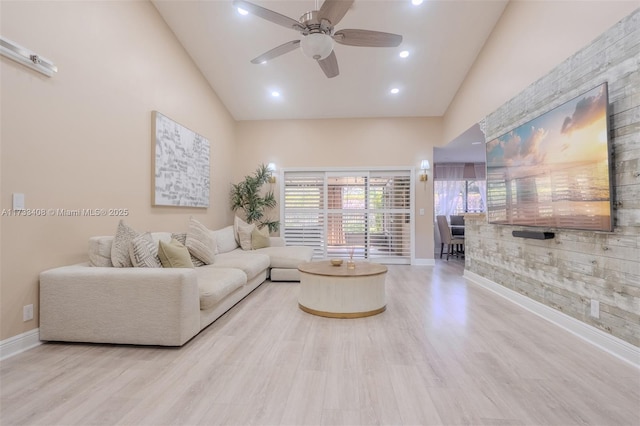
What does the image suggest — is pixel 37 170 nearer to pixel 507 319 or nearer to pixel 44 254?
pixel 44 254

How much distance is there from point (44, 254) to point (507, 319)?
427 cm

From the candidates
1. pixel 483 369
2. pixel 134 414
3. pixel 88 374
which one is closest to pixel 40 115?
pixel 88 374

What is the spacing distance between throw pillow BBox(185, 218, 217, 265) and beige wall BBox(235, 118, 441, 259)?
2945 millimetres

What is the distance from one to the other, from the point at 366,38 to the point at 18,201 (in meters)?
3.13

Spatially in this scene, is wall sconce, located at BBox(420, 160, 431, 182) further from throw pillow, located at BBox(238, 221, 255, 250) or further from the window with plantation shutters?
throw pillow, located at BBox(238, 221, 255, 250)

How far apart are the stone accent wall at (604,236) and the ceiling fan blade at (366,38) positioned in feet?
5.32

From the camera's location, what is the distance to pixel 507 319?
2.98 meters

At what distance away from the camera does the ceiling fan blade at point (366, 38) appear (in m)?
2.61

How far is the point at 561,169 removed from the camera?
2.70 meters

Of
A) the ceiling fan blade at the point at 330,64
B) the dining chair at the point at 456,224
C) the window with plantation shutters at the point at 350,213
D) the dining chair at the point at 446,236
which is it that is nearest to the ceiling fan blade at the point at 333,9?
the ceiling fan blade at the point at 330,64

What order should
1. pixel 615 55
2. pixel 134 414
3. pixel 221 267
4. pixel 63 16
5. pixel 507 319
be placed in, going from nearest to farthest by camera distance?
pixel 134 414
pixel 615 55
pixel 63 16
pixel 507 319
pixel 221 267

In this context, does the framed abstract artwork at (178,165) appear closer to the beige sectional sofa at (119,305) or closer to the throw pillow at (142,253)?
the throw pillow at (142,253)

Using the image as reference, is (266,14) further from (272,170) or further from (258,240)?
(272,170)

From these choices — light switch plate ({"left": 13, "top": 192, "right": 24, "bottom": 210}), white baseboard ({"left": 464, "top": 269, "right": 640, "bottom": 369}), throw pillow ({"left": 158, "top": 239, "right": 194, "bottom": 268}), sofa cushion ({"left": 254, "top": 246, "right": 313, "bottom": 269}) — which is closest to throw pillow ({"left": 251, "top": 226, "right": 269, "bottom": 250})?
sofa cushion ({"left": 254, "top": 246, "right": 313, "bottom": 269})
